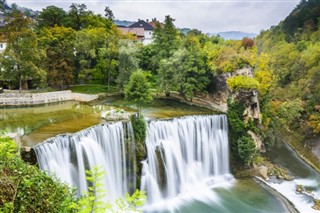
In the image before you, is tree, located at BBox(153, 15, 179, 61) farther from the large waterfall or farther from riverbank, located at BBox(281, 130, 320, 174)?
riverbank, located at BBox(281, 130, 320, 174)

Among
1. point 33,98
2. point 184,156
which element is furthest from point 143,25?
point 184,156

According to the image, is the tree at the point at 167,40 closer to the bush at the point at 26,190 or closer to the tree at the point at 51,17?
the tree at the point at 51,17

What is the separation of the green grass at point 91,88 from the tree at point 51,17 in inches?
533

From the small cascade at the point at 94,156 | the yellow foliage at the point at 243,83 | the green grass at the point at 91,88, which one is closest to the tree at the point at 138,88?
the small cascade at the point at 94,156

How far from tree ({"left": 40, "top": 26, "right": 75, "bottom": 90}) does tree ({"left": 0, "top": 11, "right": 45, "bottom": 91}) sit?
2.17m

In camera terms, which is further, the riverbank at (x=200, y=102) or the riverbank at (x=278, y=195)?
the riverbank at (x=200, y=102)

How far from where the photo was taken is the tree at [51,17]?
42250mm

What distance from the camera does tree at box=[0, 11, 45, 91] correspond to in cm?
2748

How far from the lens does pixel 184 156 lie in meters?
21.2

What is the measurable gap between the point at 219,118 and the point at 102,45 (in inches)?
718

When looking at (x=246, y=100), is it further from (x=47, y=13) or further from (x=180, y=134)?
(x=47, y=13)

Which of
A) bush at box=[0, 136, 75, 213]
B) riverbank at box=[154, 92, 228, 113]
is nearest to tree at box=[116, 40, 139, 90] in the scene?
riverbank at box=[154, 92, 228, 113]

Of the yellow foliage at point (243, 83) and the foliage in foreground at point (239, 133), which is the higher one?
the yellow foliage at point (243, 83)

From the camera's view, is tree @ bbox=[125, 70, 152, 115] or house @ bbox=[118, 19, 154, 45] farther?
house @ bbox=[118, 19, 154, 45]
